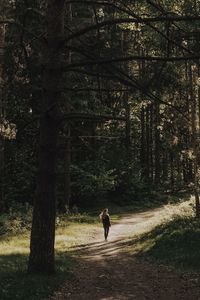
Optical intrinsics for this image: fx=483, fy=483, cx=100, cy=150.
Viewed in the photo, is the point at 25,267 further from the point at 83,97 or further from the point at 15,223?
the point at 83,97

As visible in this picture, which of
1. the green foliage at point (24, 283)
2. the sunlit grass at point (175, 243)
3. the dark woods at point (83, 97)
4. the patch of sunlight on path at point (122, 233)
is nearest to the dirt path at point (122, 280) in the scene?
the patch of sunlight on path at point (122, 233)

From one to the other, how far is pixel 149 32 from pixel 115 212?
18.6m

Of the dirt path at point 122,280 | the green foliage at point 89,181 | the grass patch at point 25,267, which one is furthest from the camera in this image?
the green foliage at point 89,181

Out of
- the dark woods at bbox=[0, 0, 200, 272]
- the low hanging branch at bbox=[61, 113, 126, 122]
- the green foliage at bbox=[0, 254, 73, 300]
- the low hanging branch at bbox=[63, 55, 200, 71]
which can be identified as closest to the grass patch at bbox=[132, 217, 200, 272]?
the dark woods at bbox=[0, 0, 200, 272]

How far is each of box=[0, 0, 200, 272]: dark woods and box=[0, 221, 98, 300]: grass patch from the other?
25.0 inches

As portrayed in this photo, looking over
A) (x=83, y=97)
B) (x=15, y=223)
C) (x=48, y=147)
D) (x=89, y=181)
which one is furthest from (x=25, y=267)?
(x=89, y=181)

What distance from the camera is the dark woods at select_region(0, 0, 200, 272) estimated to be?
37.6 feet

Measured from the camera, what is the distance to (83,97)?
117ft

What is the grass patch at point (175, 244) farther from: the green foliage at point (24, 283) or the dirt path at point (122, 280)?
the green foliage at point (24, 283)

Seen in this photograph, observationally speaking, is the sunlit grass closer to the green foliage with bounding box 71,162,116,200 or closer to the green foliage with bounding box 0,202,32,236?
the green foliage with bounding box 0,202,32,236

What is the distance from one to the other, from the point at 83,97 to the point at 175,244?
18.8 meters

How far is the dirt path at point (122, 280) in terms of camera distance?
12227 millimetres

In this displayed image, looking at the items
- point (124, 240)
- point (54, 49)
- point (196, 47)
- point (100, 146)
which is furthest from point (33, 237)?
point (100, 146)

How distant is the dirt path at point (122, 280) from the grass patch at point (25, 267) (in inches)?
13.6
